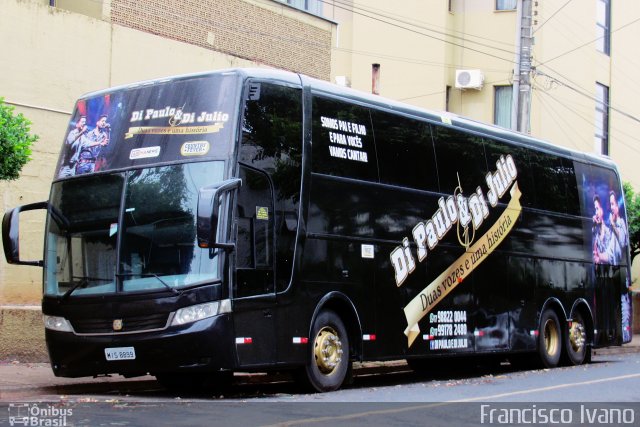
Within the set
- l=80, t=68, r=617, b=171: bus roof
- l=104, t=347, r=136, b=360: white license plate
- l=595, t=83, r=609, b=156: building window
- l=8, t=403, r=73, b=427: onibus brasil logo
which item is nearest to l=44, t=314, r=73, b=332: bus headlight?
l=104, t=347, r=136, b=360: white license plate

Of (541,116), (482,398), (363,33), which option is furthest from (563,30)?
(482,398)

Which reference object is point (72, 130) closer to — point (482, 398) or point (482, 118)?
point (482, 398)

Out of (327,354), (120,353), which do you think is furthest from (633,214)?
(120,353)

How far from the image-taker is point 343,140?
14852mm

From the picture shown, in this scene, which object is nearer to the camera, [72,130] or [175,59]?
[72,130]

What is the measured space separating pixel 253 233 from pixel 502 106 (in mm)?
24318

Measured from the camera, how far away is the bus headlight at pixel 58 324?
43.6ft

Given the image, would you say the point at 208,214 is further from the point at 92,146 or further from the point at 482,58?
the point at 482,58

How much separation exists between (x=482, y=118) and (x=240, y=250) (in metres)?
24.5

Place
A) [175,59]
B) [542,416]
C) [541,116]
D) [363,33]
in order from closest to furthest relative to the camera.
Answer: [542,416] < [175,59] < [541,116] < [363,33]

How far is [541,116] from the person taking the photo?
116 ft

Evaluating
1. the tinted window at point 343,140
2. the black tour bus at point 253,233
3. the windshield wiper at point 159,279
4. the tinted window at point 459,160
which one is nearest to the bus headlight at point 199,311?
the black tour bus at point 253,233

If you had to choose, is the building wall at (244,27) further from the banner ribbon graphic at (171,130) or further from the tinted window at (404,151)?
the banner ribbon graphic at (171,130)

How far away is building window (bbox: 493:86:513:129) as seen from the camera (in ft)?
118
